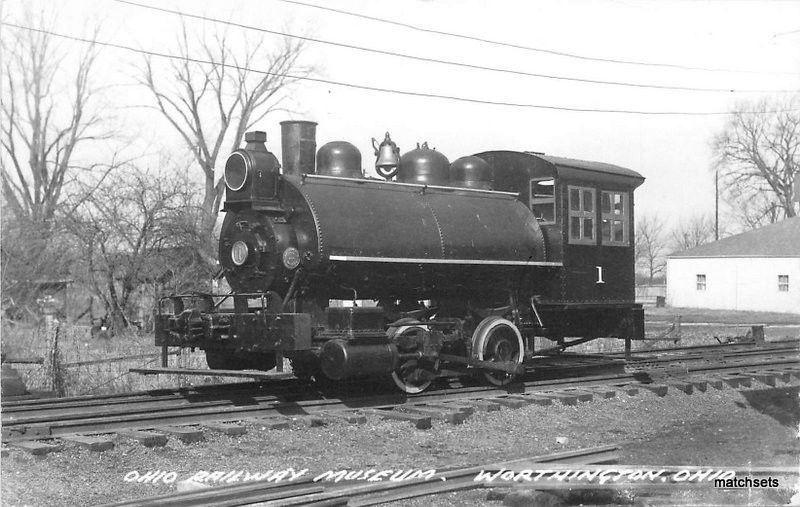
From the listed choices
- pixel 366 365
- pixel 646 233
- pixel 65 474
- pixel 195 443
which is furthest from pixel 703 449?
pixel 646 233

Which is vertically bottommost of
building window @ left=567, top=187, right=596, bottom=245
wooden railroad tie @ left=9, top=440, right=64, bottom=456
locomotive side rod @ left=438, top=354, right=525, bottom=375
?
wooden railroad tie @ left=9, top=440, right=64, bottom=456

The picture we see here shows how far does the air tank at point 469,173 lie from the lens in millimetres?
12266

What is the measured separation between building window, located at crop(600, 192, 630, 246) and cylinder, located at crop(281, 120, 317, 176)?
466 centimetres

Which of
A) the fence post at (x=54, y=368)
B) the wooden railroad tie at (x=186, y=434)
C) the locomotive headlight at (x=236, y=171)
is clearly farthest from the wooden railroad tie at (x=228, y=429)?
the fence post at (x=54, y=368)

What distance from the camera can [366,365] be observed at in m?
9.62

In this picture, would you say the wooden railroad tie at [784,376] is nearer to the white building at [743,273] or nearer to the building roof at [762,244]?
the white building at [743,273]

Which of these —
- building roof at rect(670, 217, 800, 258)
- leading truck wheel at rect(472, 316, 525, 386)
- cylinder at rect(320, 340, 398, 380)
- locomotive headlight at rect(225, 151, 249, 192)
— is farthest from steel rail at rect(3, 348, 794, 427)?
building roof at rect(670, 217, 800, 258)

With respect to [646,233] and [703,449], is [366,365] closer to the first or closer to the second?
[703,449]

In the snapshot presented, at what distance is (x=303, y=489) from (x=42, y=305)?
1974 centimetres

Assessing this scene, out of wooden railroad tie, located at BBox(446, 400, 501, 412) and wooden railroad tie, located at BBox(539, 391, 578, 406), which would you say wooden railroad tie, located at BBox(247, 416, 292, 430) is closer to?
wooden railroad tie, located at BBox(446, 400, 501, 412)

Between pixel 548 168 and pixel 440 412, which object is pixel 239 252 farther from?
pixel 548 168

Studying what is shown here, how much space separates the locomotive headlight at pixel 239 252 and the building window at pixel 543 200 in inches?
170

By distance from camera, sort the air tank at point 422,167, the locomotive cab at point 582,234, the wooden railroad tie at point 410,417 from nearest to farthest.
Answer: the wooden railroad tie at point 410,417, the air tank at point 422,167, the locomotive cab at point 582,234

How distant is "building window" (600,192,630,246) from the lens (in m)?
13.1
